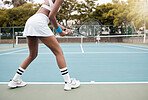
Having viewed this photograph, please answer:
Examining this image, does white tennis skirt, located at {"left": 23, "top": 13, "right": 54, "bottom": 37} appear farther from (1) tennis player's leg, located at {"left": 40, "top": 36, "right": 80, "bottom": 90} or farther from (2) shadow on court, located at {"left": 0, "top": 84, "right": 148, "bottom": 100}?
(2) shadow on court, located at {"left": 0, "top": 84, "right": 148, "bottom": 100}

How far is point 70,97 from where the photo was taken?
221 centimetres

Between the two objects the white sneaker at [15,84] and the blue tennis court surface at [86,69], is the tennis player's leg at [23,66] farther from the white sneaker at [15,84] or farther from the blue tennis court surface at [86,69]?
the blue tennis court surface at [86,69]

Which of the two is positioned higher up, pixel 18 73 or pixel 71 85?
pixel 18 73

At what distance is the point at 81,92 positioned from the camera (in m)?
2.40

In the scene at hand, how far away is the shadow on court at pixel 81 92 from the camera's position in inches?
86.8

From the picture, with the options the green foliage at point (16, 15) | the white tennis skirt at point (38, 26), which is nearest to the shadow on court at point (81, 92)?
the white tennis skirt at point (38, 26)

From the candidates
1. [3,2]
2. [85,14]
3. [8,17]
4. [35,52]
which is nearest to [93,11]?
[85,14]

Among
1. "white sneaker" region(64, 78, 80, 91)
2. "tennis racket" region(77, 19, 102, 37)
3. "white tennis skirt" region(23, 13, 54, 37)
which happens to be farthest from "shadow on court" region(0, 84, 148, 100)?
"tennis racket" region(77, 19, 102, 37)

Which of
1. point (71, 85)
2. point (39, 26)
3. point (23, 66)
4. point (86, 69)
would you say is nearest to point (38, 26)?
point (39, 26)

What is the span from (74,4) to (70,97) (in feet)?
96.6

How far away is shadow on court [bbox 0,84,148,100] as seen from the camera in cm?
221

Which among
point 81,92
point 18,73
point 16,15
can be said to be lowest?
point 81,92

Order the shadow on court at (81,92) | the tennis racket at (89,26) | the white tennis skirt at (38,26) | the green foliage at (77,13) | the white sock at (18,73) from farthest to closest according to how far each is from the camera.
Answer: the green foliage at (77,13), the tennis racket at (89,26), the white sock at (18,73), the white tennis skirt at (38,26), the shadow on court at (81,92)

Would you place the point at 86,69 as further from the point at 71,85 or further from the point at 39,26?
the point at 39,26
